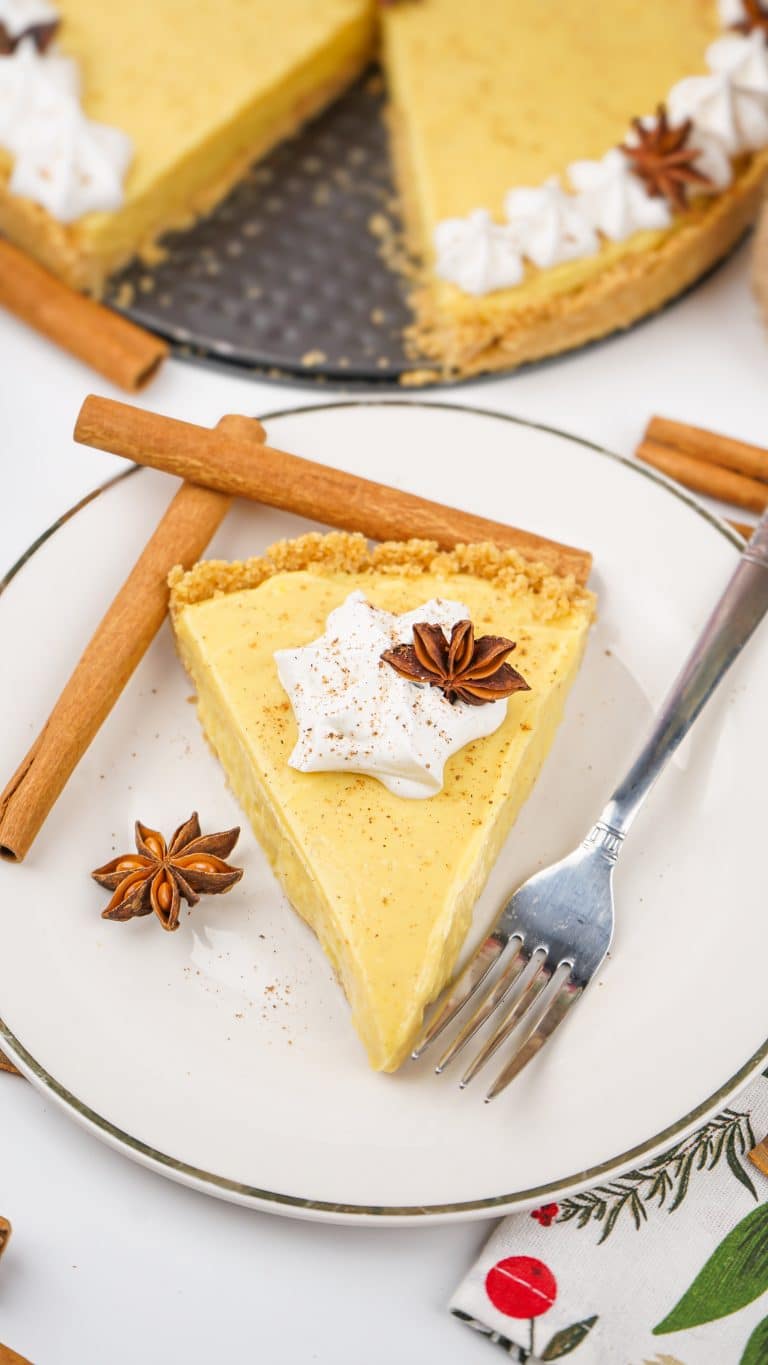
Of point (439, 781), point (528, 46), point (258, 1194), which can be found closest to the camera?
point (258, 1194)

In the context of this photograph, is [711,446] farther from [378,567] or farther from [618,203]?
[378,567]

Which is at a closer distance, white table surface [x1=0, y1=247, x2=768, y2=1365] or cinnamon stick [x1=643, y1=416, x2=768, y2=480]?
white table surface [x1=0, y1=247, x2=768, y2=1365]

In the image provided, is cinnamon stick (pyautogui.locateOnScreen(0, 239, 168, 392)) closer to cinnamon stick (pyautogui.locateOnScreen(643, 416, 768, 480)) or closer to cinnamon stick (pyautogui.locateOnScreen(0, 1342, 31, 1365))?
cinnamon stick (pyautogui.locateOnScreen(643, 416, 768, 480))

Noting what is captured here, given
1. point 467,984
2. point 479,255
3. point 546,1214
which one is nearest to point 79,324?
point 479,255

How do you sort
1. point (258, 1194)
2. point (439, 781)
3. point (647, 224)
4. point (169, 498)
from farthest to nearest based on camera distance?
1. point (647, 224)
2. point (169, 498)
3. point (439, 781)
4. point (258, 1194)

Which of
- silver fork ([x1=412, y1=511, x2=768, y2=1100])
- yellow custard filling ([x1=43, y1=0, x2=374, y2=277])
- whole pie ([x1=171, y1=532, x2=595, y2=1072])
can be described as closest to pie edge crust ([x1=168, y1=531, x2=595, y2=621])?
whole pie ([x1=171, y1=532, x2=595, y2=1072])

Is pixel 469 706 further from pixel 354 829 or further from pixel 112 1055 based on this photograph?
pixel 112 1055

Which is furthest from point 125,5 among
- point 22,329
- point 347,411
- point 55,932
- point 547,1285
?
point 547,1285
